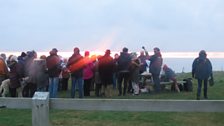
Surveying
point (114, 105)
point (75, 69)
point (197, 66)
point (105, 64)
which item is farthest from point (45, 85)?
point (114, 105)

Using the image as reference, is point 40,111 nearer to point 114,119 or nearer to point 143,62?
point 114,119

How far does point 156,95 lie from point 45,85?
175 inches

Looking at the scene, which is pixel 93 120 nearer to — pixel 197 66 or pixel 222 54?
pixel 197 66

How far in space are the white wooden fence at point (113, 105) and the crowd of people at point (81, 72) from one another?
31.5ft

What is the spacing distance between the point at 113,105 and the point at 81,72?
1049 cm

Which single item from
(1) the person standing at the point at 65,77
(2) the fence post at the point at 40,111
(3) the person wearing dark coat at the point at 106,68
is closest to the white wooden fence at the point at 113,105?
(2) the fence post at the point at 40,111

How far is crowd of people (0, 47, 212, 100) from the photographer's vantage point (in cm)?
1552

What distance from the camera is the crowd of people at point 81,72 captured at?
15.5 meters

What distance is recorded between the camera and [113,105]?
5.76m

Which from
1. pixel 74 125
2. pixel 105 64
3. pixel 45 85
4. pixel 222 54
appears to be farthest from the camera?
pixel 222 54

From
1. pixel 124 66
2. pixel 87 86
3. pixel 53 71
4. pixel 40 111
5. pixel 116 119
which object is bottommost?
pixel 116 119

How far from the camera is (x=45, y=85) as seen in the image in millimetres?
15586

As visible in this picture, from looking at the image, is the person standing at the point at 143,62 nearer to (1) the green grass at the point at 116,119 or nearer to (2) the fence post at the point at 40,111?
(1) the green grass at the point at 116,119

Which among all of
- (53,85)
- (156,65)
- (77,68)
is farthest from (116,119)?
(156,65)
